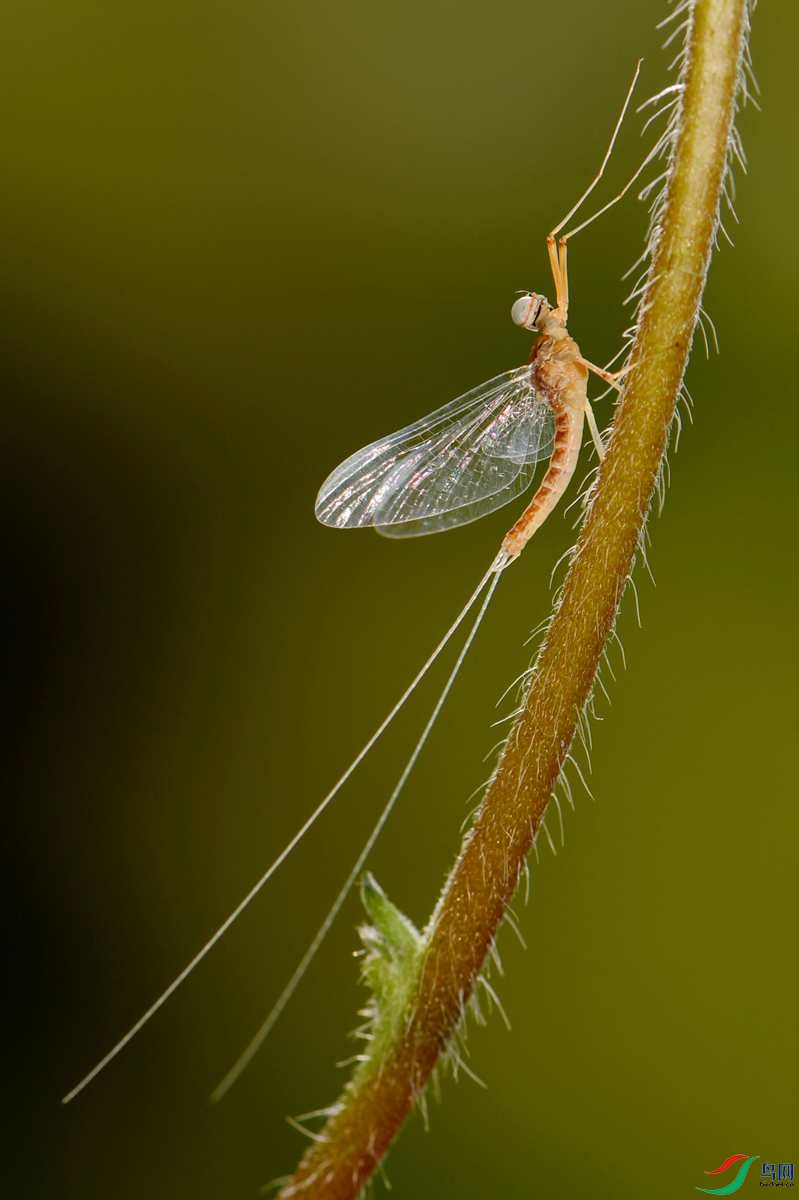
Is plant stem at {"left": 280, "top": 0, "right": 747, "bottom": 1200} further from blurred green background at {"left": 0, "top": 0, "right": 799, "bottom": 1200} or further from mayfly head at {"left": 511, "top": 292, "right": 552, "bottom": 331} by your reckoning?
blurred green background at {"left": 0, "top": 0, "right": 799, "bottom": 1200}

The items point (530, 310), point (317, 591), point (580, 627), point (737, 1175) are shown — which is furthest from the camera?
point (317, 591)

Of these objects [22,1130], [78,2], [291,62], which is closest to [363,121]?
[291,62]

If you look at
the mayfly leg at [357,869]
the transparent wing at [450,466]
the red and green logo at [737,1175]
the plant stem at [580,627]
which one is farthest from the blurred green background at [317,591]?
the plant stem at [580,627]

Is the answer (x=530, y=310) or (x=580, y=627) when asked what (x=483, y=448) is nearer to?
(x=530, y=310)

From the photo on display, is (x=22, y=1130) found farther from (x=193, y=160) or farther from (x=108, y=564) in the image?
(x=193, y=160)

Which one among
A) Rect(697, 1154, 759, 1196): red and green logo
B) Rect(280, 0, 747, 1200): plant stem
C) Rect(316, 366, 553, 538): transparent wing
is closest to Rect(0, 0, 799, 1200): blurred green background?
Rect(697, 1154, 759, 1196): red and green logo

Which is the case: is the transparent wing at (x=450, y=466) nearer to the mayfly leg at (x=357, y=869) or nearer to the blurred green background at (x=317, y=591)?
the mayfly leg at (x=357, y=869)

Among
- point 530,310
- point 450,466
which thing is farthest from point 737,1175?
point 530,310

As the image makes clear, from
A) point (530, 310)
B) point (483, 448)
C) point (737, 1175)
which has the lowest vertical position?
point (737, 1175)

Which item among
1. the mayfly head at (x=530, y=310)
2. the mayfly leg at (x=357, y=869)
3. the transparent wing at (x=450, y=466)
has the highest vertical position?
the mayfly head at (x=530, y=310)
